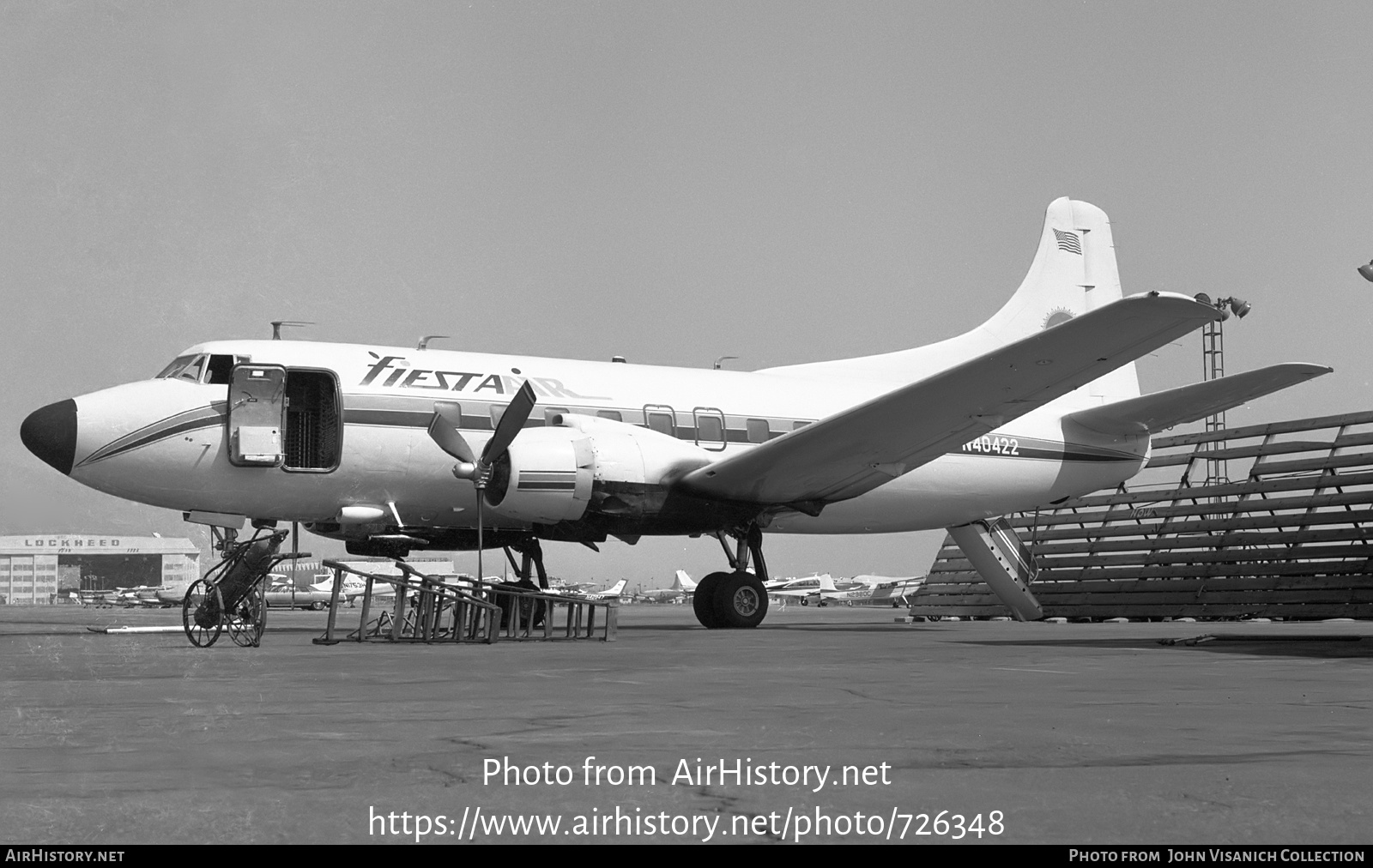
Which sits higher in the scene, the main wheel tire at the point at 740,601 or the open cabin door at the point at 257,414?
the open cabin door at the point at 257,414

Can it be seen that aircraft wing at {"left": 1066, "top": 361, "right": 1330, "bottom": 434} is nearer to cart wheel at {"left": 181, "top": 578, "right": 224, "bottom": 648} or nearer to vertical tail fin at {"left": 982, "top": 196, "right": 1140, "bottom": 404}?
vertical tail fin at {"left": 982, "top": 196, "right": 1140, "bottom": 404}

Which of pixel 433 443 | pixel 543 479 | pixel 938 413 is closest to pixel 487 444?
pixel 543 479

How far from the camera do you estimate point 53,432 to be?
16.3 meters

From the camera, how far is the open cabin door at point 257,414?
658 inches

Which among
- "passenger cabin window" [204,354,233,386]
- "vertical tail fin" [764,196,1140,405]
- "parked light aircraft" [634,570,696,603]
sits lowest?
"parked light aircraft" [634,570,696,603]

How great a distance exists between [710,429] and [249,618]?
766 cm

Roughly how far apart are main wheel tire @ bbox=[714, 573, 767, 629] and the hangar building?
125422mm

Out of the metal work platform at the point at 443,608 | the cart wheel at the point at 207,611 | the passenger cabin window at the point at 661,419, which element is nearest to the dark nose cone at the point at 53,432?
the cart wheel at the point at 207,611

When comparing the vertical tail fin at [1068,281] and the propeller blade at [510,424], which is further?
the vertical tail fin at [1068,281]

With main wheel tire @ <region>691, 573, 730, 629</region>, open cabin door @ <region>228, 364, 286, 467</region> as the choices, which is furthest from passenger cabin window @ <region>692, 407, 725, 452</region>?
open cabin door @ <region>228, 364, 286, 467</region>

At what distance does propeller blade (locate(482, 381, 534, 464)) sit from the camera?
1570 centimetres

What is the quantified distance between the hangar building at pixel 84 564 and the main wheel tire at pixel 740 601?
125422 mm

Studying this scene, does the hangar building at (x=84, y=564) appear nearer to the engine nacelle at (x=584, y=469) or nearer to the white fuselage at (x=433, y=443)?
the white fuselage at (x=433, y=443)

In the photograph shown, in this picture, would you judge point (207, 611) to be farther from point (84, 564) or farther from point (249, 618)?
point (84, 564)
